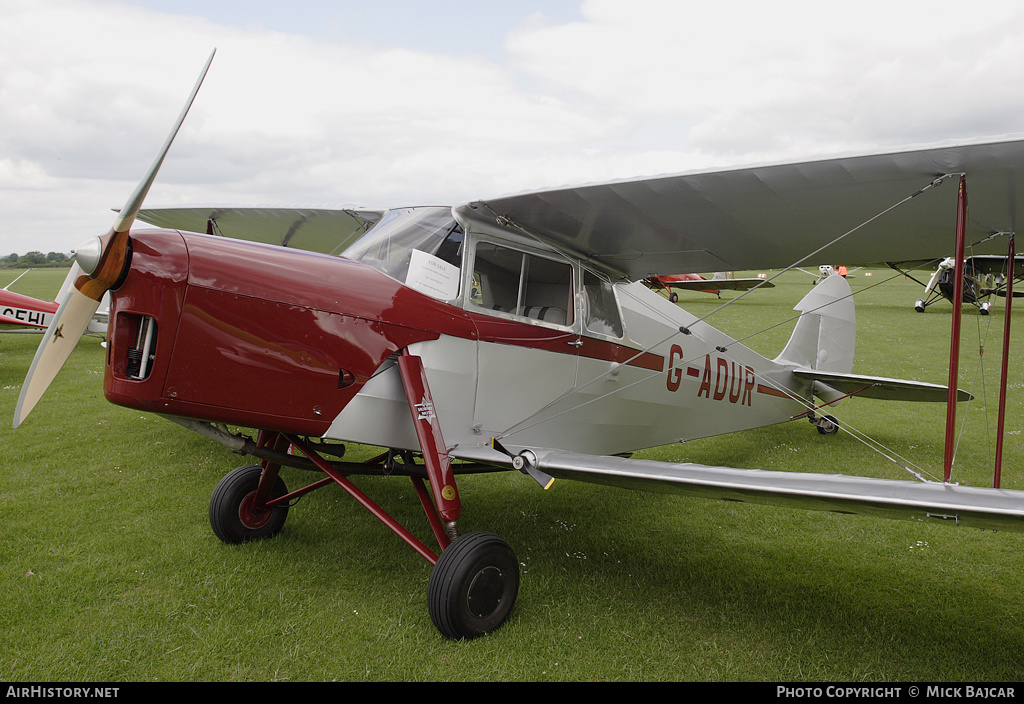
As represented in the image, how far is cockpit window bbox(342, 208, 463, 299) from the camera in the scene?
150 inches

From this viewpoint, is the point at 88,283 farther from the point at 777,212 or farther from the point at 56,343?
the point at 777,212

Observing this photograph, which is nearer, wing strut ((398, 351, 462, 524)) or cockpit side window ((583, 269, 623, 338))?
wing strut ((398, 351, 462, 524))

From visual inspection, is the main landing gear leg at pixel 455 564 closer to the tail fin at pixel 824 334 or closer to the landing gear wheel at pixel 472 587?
the landing gear wheel at pixel 472 587

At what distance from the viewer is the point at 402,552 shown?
171 inches

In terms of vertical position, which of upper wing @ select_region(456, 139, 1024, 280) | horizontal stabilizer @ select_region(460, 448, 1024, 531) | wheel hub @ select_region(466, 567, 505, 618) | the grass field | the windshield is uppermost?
upper wing @ select_region(456, 139, 1024, 280)

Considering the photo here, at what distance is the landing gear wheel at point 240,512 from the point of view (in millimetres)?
4305

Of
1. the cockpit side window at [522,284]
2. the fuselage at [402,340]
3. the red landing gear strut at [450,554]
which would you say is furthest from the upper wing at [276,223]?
the red landing gear strut at [450,554]

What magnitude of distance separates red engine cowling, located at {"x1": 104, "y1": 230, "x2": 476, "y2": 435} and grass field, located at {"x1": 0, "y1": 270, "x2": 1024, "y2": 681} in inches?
44.6

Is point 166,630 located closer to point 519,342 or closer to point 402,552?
point 402,552

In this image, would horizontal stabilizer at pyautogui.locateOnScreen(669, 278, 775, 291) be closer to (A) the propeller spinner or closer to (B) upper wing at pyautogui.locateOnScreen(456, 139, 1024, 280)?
(B) upper wing at pyautogui.locateOnScreen(456, 139, 1024, 280)

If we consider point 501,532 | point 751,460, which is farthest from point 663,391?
point 751,460

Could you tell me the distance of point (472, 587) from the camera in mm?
3275

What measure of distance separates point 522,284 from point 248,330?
1.82 m

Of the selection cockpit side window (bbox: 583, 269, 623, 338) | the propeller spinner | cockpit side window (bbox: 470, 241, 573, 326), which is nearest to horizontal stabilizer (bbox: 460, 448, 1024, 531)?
cockpit side window (bbox: 470, 241, 573, 326)
